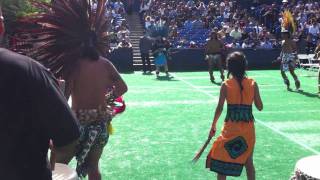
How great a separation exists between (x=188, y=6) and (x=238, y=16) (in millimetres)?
2768

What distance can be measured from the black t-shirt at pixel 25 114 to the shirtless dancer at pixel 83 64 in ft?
7.61

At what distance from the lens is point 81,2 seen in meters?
4.71

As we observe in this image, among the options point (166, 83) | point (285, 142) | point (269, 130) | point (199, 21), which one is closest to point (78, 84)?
point (285, 142)

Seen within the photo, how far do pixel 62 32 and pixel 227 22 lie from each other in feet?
76.1

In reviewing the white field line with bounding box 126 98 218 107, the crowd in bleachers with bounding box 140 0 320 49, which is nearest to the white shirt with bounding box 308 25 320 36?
the crowd in bleachers with bounding box 140 0 320 49

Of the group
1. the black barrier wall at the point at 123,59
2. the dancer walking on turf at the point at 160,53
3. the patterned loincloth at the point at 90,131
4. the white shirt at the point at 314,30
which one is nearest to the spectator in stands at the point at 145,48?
the dancer walking on turf at the point at 160,53

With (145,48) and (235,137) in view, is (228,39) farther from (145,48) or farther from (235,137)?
(235,137)

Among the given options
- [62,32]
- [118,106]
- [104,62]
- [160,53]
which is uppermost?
[62,32]

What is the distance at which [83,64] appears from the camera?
4875mm

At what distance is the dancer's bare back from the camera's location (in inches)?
192

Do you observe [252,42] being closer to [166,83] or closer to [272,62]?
[272,62]

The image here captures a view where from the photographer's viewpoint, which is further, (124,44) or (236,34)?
(236,34)

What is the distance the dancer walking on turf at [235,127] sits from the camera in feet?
16.5

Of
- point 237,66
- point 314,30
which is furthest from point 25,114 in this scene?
point 314,30
